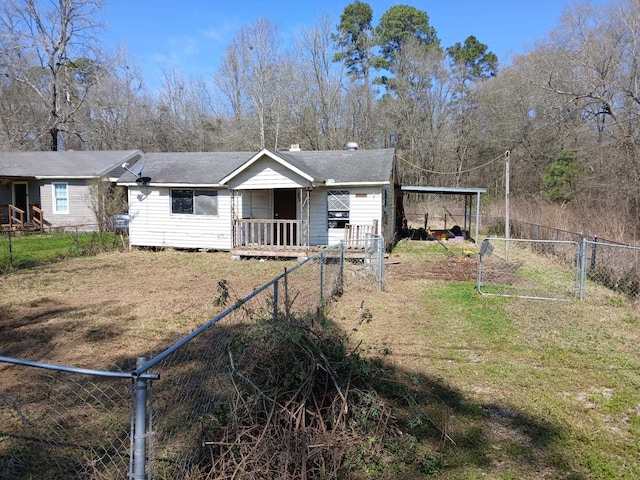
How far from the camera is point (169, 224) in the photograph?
643 inches

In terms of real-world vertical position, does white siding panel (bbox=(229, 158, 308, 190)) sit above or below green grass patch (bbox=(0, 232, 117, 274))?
above

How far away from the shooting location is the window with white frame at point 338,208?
50.5 feet

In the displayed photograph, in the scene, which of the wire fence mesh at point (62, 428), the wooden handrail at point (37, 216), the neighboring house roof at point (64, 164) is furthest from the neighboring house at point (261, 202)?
the wire fence mesh at point (62, 428)

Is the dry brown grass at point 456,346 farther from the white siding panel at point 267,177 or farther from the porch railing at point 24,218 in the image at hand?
the porch railing at point 24,218

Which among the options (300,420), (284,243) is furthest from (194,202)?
(300,420)

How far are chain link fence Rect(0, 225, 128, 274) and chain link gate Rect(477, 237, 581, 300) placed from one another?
12.3 metres

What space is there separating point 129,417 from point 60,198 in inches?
863

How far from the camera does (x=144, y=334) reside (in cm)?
661

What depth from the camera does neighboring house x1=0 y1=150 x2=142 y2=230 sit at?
2184 cm

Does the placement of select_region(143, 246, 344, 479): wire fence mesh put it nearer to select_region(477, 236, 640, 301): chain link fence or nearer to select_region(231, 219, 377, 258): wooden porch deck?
select_region(477, 236, 640, 301): chain link fence

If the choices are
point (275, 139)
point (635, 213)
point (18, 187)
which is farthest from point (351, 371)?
point (275, 139)

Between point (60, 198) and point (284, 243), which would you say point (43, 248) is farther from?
point (284, 243)

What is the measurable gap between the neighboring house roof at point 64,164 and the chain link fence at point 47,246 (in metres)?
3.52

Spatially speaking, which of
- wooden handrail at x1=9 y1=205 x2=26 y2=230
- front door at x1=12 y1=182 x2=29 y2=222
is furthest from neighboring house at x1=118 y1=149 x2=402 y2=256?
front door at x1=12 y1=182 x2=29 y2=222
